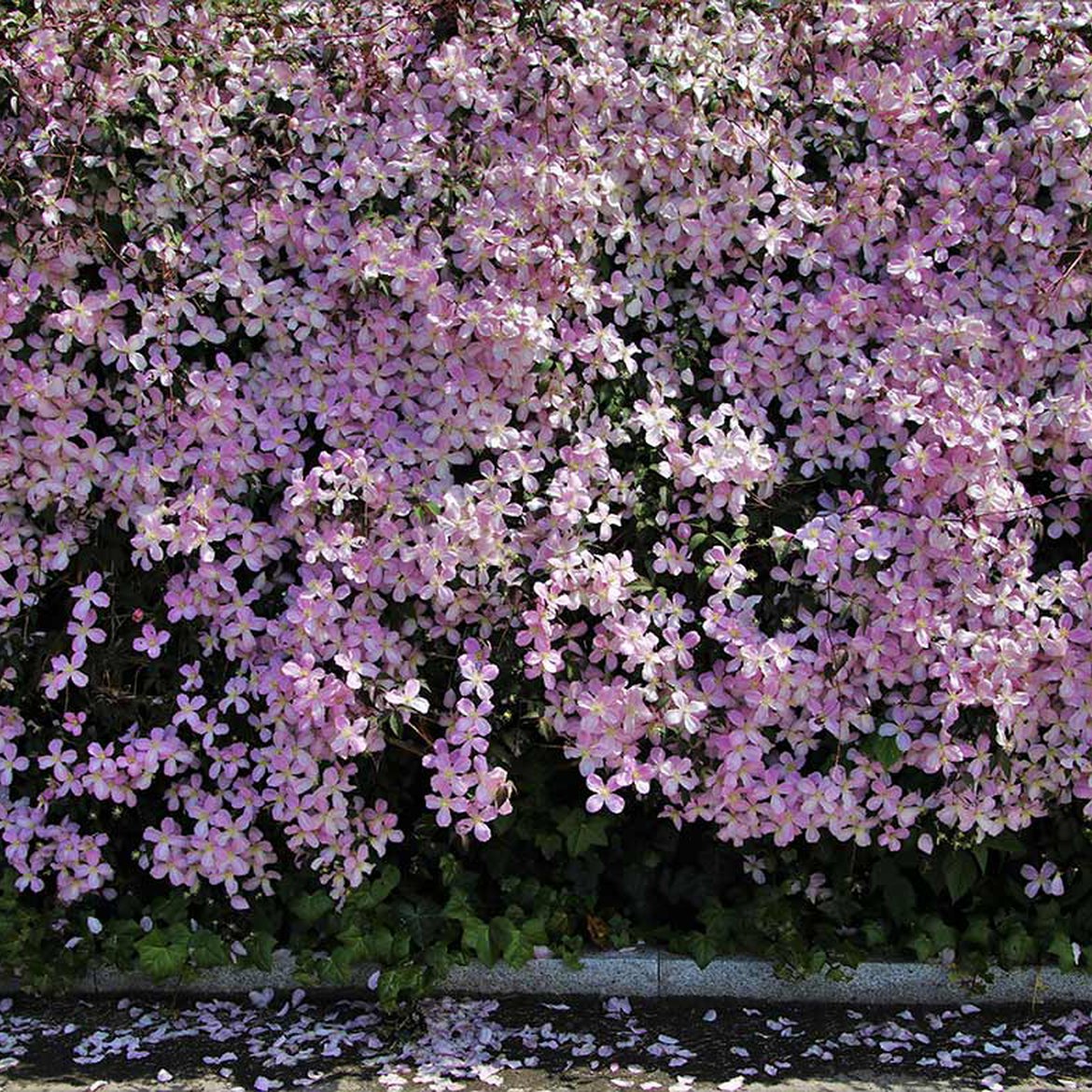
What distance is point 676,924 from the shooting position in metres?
3.68

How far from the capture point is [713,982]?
352 centimetres

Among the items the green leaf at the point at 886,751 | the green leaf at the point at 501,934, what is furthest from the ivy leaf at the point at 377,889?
the green leaf at the point at 886,751

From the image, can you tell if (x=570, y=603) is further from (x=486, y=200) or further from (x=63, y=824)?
(x=63, y=824)

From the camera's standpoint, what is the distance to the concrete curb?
Result: 3.50 metres

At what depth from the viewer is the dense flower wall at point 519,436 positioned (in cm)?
334

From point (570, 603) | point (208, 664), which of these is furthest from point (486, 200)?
point (208, 664)

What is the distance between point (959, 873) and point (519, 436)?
165cm

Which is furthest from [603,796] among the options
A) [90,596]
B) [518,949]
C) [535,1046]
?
[90,596]

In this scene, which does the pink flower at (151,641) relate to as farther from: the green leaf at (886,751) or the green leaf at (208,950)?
the green leaf at (886,751)

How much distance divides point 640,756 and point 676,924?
0.55 m

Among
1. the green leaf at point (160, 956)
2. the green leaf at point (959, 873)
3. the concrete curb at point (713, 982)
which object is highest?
the green leaf at point (959, 873)

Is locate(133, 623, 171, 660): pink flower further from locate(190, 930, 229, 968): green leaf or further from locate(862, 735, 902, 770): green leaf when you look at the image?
locate(862, 735, 902, 770): green leaf

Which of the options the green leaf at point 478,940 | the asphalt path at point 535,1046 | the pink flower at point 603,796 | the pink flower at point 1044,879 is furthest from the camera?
the pink flower at point 1044,879

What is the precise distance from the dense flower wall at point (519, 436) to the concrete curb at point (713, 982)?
0.26 meters
